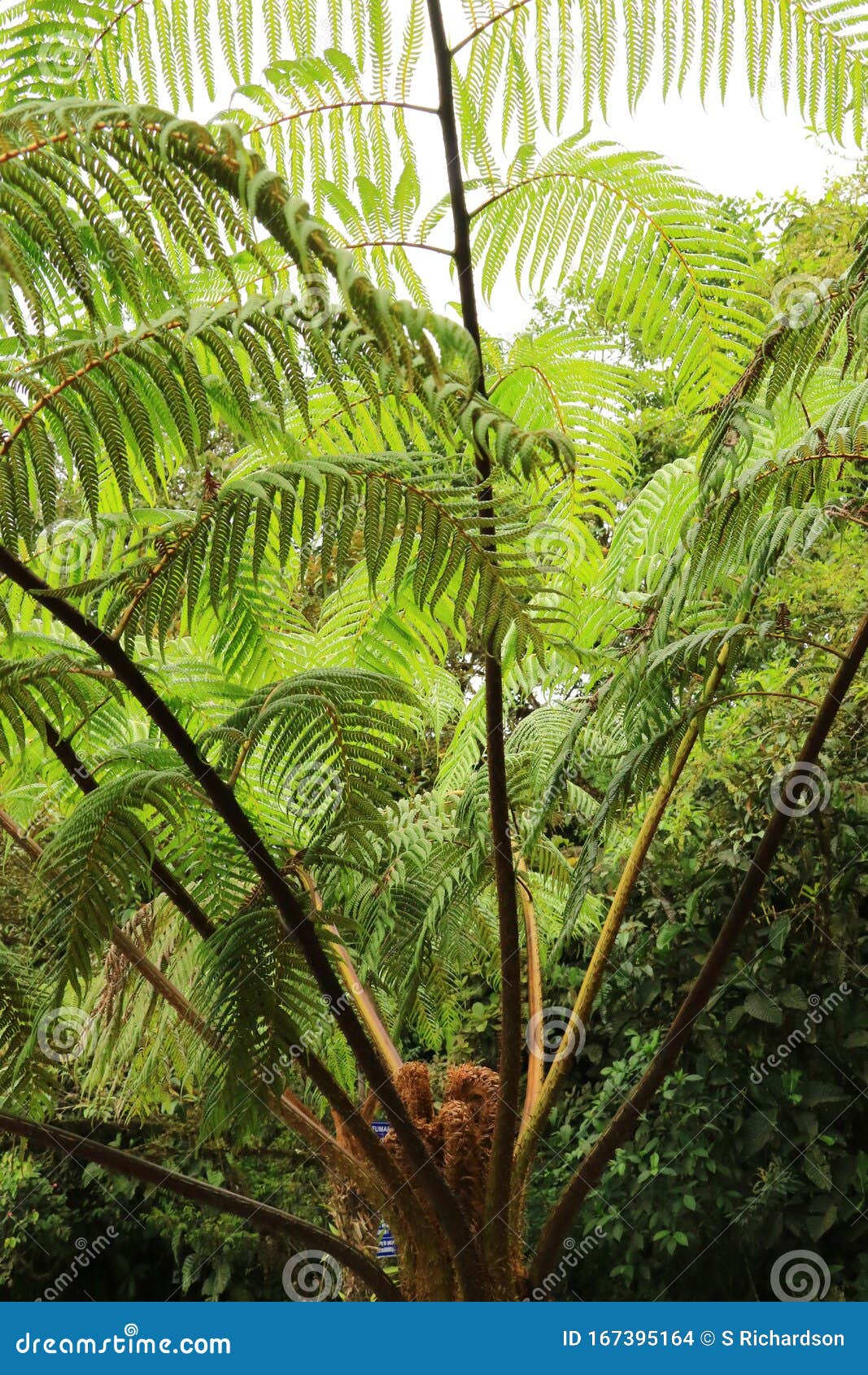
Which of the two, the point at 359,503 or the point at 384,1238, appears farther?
the point at 384,1238

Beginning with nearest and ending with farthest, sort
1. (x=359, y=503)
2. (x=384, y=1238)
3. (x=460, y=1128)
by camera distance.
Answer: (x=359, y=503)
(x=460, y=1128)
(x=384, y=1238)

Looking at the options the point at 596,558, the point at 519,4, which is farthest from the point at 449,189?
the point at 596,558

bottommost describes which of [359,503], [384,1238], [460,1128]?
[384,1238]

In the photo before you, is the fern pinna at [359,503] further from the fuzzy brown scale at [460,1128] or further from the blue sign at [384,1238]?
the blue sign at [384,1238]

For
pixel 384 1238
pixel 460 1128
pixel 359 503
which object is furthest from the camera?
pixel 384 1238

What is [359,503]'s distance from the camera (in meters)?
1.13

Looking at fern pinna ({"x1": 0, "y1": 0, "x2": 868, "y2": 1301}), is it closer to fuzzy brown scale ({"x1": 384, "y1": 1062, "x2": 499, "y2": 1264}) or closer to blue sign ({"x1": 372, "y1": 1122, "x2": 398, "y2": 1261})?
fuzzy brown scale ({"x1": 384, "y1": 1062, "x2": 499, "y2": 1264})

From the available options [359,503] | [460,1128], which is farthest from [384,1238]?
[359,503]

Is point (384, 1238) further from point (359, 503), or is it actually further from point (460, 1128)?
point (359, 503)

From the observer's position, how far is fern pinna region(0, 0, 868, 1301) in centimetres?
95

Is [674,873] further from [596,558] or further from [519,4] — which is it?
[519,4]

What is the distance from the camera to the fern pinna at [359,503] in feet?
3.12

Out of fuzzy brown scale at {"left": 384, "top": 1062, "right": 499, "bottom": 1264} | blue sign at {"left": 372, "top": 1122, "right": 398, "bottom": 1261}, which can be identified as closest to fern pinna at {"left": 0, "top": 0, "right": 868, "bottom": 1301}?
fuzzy brown scale at {"left": 384, "top": 1062, "right": 499, "bottom": 1264}

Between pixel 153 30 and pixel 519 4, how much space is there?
42 centimetres
